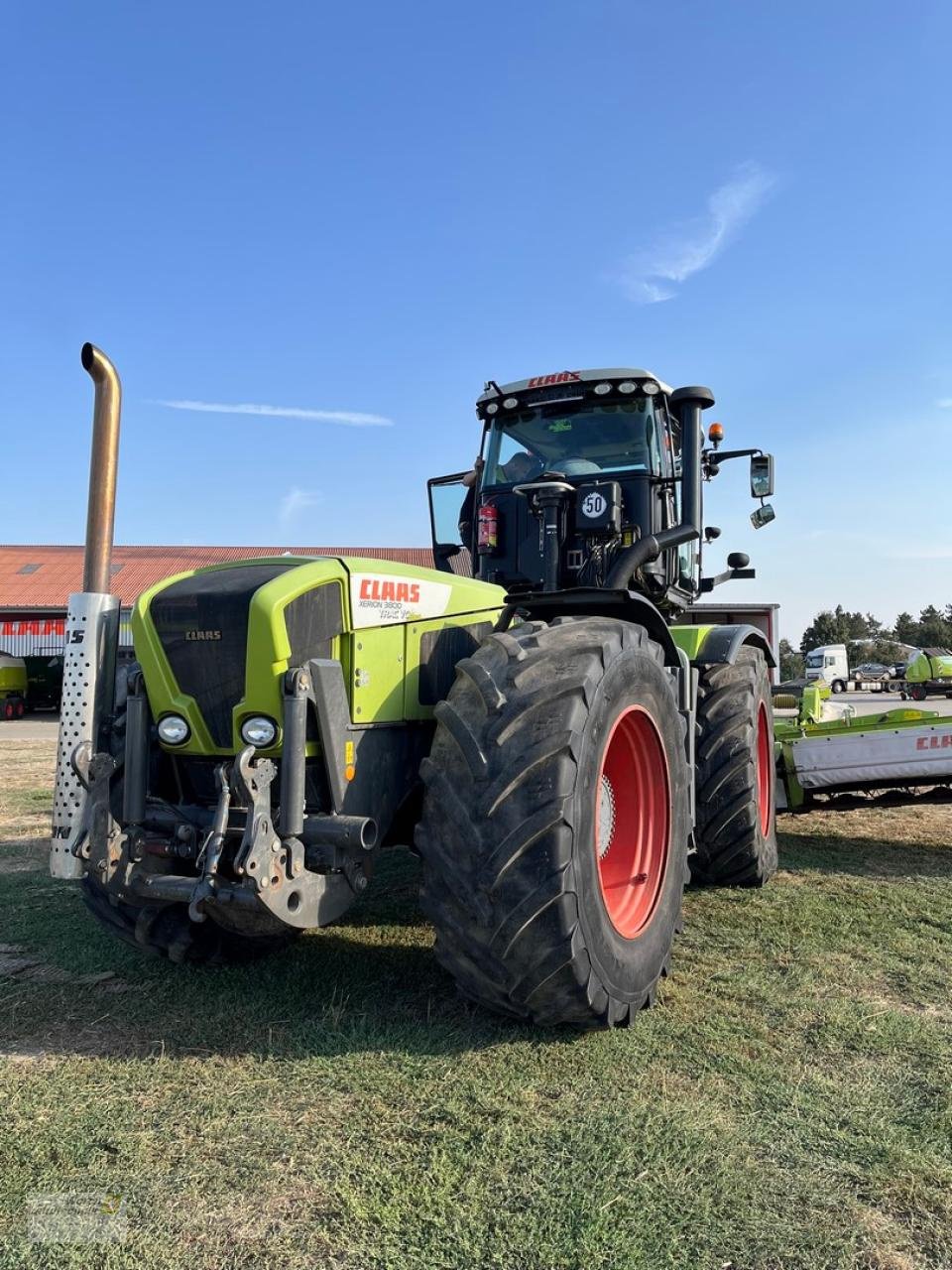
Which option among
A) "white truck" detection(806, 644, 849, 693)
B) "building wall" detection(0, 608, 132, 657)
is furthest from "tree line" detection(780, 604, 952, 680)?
"building wall" detection(0, 608, 132, 657)

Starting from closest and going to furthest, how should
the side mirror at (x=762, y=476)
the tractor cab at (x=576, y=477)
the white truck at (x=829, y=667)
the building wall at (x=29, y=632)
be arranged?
the tractor cab at (x=576, y=477) < the side mirror at (x=762, y=476) < the building wall at (x=29, y=632) < the white truck at (x=829, y=667)

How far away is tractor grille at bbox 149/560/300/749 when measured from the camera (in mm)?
3248

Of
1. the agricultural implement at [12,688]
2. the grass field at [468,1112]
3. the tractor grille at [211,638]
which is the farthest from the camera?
the agricultural implement at [12,688]

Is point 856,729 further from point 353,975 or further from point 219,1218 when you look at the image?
point 219,1218

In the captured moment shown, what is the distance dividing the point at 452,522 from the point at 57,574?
98.7 feet

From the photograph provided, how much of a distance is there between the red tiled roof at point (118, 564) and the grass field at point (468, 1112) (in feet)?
83.5

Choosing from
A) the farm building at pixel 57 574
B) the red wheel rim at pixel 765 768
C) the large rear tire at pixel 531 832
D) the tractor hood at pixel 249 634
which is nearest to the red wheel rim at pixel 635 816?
the large rear tire at pixel 531 832

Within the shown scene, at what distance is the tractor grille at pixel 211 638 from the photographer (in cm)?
325

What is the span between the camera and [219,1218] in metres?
2.20

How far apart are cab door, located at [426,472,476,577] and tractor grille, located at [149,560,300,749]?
8.59ft

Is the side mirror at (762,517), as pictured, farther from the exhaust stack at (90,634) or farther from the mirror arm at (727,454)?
the exhaust stack at (90,634)

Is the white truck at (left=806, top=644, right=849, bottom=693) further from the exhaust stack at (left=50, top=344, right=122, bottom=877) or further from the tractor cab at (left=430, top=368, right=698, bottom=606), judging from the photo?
the exhaust stack at (left=50, top=344, right=122, bottom=877)

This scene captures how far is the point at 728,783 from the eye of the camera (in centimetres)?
510

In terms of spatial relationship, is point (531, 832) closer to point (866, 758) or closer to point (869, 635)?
point (866, 758)
